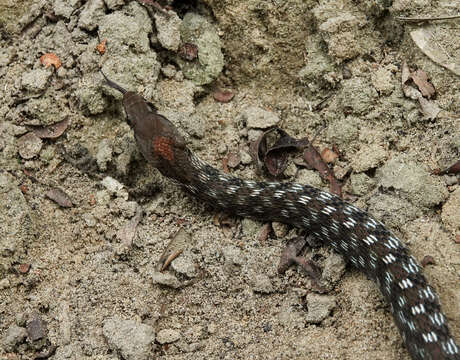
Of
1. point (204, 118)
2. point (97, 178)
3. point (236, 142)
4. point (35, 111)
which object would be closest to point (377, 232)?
point (236, 142)

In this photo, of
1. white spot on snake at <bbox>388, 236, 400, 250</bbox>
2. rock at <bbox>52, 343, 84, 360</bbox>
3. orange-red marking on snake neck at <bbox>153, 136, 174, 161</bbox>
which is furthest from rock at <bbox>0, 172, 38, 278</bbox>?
white spot on snake at <bbox>388, 236, 400, 250</bbox>

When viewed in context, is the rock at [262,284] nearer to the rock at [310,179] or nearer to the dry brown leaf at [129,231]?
the rock at [310,179]

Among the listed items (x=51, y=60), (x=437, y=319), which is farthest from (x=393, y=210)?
(x=51, y=60)

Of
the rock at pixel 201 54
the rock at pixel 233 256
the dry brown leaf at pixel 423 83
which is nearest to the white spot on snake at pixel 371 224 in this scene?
the rock at pixel 233 256

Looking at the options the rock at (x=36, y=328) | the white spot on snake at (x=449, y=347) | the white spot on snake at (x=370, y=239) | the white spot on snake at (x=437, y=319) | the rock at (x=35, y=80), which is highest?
the rock at (x=35, y=80)

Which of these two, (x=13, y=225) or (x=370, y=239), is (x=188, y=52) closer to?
(x=13, y=225)
